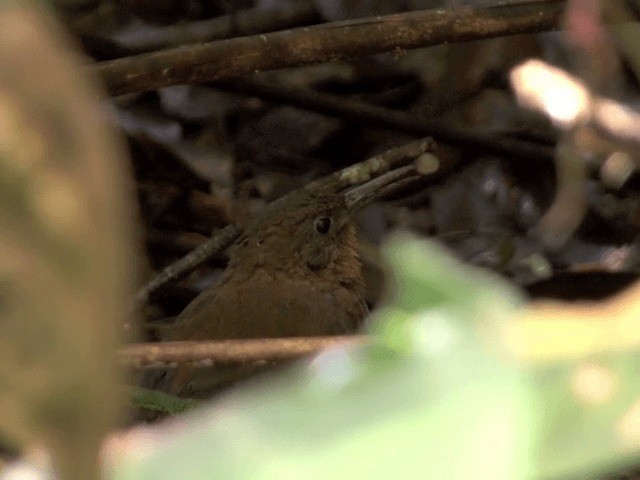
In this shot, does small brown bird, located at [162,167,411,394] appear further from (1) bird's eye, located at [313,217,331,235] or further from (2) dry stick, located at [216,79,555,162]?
(2) dry stick, located at [216,79,555,162]

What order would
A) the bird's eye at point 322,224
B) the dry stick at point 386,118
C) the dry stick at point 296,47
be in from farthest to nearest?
the dry stick at point 386,118
the bird's eye at point 322,224
the dry stick at point 296,47

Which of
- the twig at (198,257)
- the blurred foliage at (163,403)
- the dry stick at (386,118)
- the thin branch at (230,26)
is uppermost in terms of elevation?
the blurred foliage at (163,403)

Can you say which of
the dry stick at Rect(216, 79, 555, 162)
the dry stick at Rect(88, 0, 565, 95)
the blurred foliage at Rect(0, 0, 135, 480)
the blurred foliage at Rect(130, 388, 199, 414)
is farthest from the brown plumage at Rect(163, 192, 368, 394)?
the blurred foliage at Rect(0, 0, 135, 480)

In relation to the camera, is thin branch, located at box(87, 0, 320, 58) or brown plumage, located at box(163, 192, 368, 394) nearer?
brown plumage, located at box(163, 192, 368, 394)

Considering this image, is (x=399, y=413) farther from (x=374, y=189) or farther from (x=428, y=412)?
(x=374, y=189)

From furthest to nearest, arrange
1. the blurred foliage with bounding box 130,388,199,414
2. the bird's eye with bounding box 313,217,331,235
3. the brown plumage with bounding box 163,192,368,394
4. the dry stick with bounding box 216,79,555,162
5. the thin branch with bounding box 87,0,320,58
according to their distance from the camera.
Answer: the thin branch with bounding box 87,0,320,58
the dry stick with bounding box 216,79,555,162
the bird's eye with bounding box 313,217,331,235
the brown plumage with bounding box 163,192,368,394
the blurred foliage with bounding box 130,388,199,414

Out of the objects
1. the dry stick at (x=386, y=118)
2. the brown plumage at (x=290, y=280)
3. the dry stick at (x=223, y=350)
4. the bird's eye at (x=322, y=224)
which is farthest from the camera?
the dry stick at (x=386, y=118)

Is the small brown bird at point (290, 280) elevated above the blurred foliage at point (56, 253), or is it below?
below

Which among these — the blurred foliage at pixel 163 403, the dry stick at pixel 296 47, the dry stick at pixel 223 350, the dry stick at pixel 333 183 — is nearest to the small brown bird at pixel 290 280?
the dry stick at pixel 333 183

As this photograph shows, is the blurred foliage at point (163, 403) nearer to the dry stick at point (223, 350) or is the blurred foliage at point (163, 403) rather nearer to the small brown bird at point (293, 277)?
the dry stick at point (223, 350)
